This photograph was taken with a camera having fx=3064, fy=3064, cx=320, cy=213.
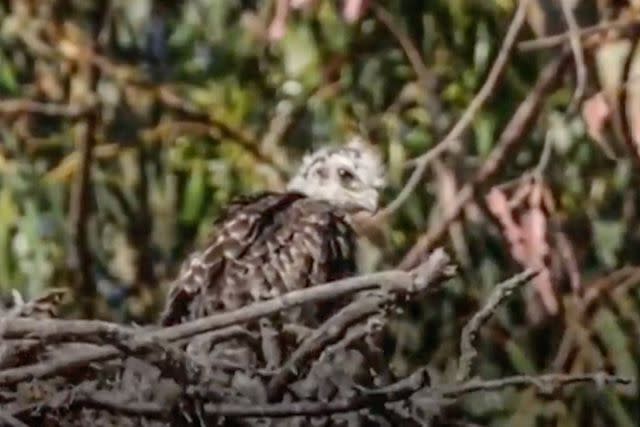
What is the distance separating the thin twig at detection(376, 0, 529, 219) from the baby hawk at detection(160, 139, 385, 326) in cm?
52

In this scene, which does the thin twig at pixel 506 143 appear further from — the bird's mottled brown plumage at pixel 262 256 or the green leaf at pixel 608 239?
the bird's mottled brown plumage at pixel 262 256

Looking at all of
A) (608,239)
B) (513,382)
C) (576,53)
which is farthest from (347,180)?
(513,382)

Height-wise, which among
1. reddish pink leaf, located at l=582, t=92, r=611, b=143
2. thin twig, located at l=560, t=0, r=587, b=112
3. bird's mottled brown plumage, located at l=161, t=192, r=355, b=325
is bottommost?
bird's mottled brown plumage, located at l=161, t=192, r=355, b=325

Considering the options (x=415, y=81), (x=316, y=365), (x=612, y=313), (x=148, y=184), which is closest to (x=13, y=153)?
(x=148, y=184)

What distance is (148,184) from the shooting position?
7383 millimetres

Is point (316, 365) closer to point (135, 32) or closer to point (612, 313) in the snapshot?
point (612, 313)

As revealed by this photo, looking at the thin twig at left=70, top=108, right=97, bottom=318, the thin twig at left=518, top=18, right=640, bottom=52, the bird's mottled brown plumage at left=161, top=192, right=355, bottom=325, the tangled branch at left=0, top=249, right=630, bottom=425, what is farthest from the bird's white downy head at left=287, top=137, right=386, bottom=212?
the tangled branch at left=0, top=249, right=630, bottom=425

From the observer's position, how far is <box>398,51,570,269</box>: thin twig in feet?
22.6

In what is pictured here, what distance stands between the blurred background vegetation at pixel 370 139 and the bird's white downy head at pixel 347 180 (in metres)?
0.41

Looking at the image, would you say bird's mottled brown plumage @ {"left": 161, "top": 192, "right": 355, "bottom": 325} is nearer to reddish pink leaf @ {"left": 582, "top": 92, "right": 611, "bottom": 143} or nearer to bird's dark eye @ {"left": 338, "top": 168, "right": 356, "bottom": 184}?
bird's dark eye @ {"left": 338, "top": 168, "right": 356, "bottom": 184}

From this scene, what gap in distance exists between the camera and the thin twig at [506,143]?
22.6 feet

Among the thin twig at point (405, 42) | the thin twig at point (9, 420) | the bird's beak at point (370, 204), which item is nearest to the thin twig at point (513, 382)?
the thin twig at point (9, 420)

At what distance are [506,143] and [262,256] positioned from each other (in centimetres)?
134

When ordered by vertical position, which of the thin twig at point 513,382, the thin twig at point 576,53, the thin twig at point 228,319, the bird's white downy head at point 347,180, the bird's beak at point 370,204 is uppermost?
the thin twig at point 576,53
